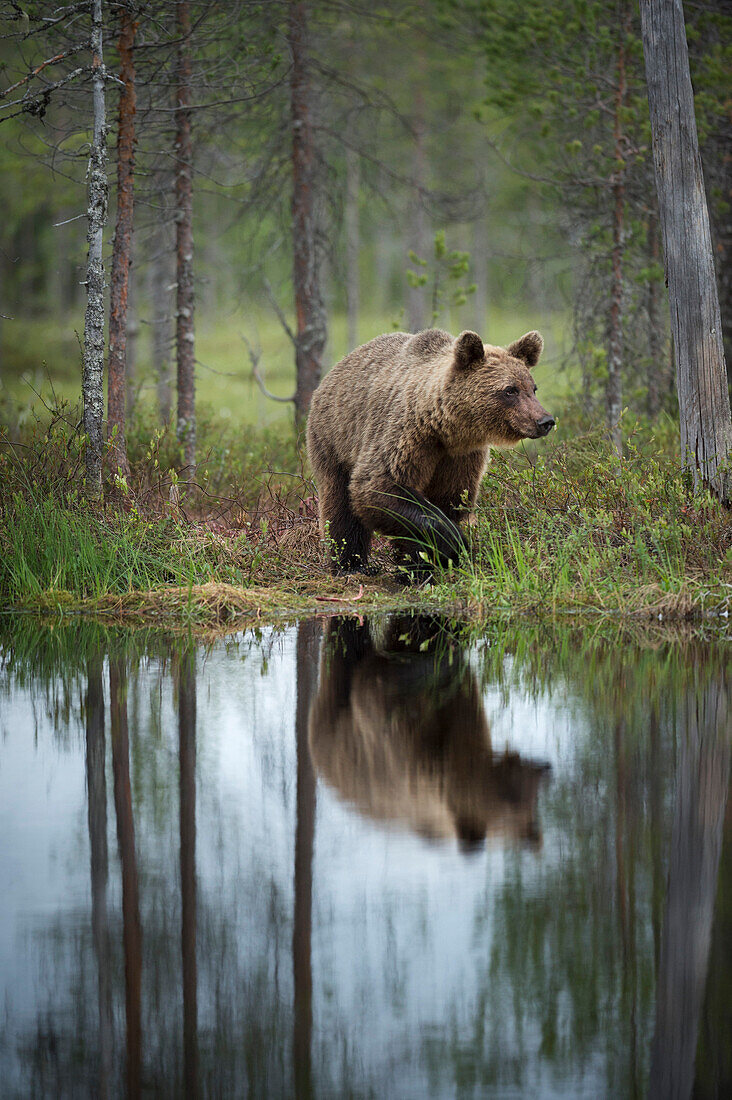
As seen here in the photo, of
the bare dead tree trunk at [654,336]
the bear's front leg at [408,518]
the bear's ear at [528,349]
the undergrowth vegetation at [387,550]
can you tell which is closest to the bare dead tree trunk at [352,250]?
the bare dead tree trunk at [654,336]

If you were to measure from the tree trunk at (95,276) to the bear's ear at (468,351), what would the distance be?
3206 millimetres

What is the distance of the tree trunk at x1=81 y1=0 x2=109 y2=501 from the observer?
9.59 meters

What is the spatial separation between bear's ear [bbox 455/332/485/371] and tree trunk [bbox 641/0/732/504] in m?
2.01

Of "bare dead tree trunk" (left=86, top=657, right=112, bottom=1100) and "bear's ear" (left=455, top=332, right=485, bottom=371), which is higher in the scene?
"bear's ear" (left=455, top=332, right=485, bottom=371)

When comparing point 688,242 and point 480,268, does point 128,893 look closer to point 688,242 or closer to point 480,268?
point 688,242

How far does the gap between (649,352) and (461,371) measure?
7.77 metres

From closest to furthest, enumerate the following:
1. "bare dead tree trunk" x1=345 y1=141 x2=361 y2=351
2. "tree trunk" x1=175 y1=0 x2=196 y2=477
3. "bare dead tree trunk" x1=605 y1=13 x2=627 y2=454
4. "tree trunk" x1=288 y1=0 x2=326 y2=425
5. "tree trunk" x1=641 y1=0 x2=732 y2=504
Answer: "tree trunk" x1=641 y1=0 x2=732 y2=504
"tree trunk" x1=175 y1=0 x2=196 y2=477
"bare dead tree trunk" x1=605 y1=13 x2=627 y2=454
"tree trunk" x1=288 y1=0 x2=326 y2=425
"bare dead tree trunk" x1=345 y1=141 x2=361 y2=351

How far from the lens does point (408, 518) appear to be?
28.7ft

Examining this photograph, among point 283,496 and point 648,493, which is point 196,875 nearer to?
point 648,493

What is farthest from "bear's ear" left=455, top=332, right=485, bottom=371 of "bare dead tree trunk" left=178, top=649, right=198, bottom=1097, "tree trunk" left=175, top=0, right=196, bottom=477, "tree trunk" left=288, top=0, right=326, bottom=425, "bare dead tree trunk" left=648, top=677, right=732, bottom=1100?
"tree trunk" left=288, top=0, right=326, bottom=425

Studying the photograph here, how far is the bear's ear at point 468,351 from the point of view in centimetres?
827

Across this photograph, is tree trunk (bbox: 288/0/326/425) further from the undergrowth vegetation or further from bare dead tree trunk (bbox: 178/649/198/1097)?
bare dead tree trunk (bbox: 178/649/198/1097)

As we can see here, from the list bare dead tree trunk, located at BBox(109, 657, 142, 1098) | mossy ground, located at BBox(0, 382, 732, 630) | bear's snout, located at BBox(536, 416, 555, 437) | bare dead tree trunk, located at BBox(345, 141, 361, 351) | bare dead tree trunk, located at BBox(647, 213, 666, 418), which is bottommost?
bare dead tree trunk, located at BBox(109, 657, 142, 1098)

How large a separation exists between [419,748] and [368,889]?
4.72ft
